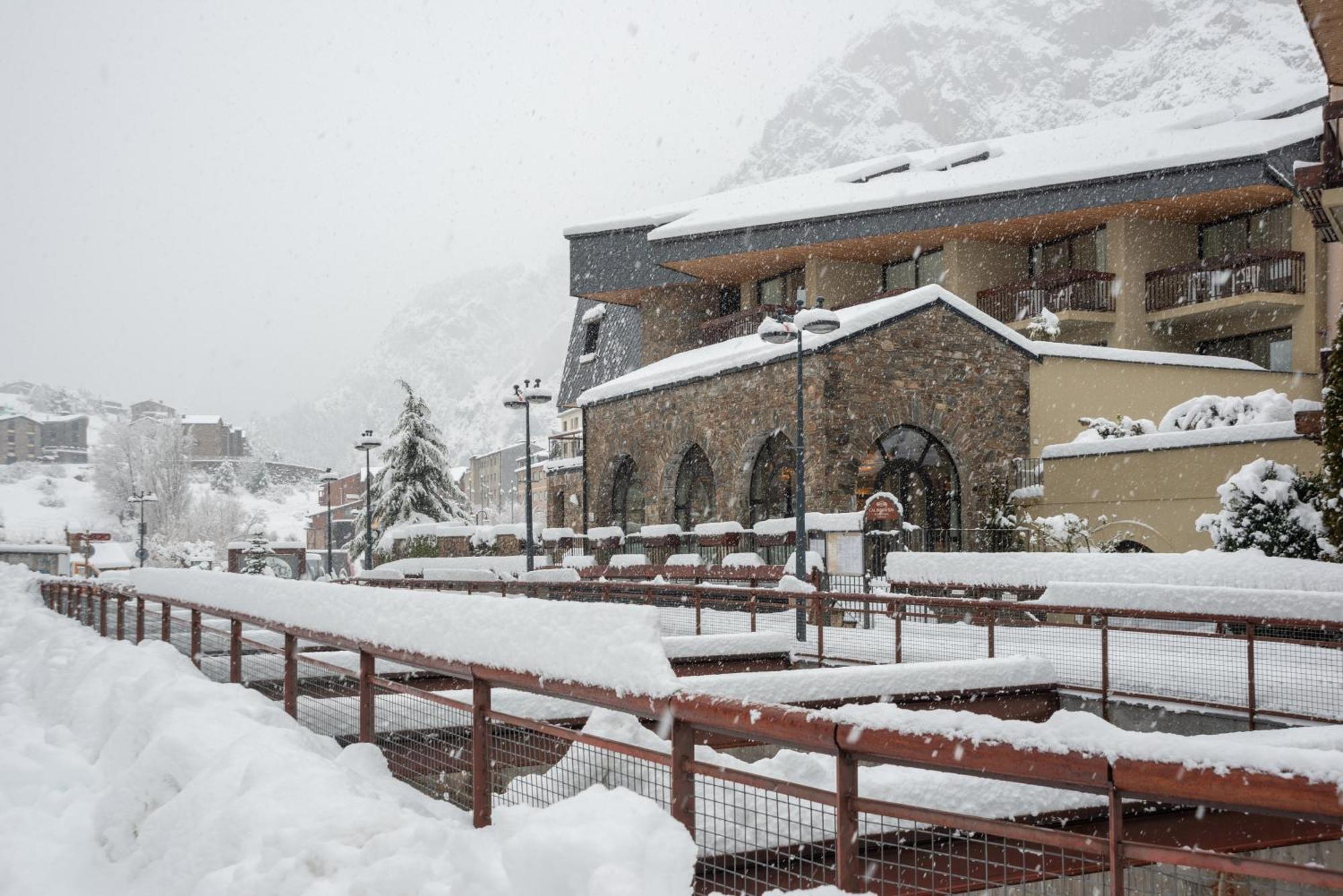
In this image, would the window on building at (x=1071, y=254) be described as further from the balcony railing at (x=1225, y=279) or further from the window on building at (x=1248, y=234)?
the window on building at (x=1248, y=234)

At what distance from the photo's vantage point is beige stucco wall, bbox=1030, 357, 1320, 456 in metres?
24.6

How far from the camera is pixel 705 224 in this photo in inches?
1296

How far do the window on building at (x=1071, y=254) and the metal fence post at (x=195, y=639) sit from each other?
25824 mm

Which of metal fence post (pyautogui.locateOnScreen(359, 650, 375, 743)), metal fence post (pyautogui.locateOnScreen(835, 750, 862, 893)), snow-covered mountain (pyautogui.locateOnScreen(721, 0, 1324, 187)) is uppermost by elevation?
snow-covered mountain (pyautogui.locateOnScreen(721, 0, 1324, 187))

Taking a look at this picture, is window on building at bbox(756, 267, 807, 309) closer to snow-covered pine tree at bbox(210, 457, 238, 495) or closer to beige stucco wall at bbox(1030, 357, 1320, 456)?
beige stucco wall at bbox(1030, 357, 1320, 456)

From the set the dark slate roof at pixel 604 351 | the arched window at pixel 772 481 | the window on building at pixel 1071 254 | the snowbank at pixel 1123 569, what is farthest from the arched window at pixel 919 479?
the dark slate roof at pixel 604 351

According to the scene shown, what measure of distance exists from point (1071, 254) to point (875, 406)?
12420 millimetres

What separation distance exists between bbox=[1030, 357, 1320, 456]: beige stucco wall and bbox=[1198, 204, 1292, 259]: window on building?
370 cm

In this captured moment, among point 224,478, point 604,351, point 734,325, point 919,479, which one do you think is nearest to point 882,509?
point 919,479

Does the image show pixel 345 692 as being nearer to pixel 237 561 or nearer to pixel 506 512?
pixel 237 561

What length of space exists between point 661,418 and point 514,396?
13.0 feet

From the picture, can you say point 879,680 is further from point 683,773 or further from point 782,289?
point 782,289

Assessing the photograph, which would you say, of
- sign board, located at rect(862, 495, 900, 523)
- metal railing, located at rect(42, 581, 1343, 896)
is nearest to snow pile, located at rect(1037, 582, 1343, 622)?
metal railing, located at rect(42, 581, 1343, 896)

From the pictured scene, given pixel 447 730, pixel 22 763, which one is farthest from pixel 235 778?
pixel 22 763
